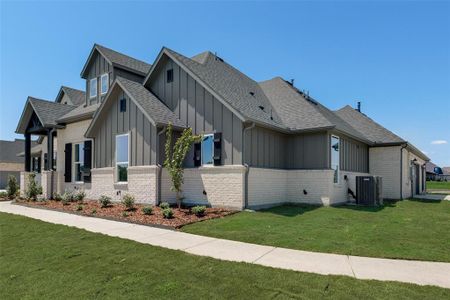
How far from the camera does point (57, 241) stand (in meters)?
8.09

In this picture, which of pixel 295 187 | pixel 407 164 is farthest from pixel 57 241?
pixel 407 164

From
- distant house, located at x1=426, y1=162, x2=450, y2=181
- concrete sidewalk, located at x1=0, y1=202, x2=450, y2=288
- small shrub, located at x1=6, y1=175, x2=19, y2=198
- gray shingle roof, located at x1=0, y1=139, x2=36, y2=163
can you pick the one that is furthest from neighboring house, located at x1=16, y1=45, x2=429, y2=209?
distant house, located at x1=426, y1=162, x2=450, y2=181

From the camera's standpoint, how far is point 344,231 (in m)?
9.21

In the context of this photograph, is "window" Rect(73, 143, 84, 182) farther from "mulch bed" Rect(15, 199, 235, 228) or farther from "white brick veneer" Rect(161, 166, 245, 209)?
"white brick veneer" Rect(161, 166, 245, 209)

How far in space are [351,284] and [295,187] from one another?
10.7 metres

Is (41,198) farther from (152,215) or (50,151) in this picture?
(152,215)

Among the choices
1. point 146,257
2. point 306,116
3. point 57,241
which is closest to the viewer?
point 146,257

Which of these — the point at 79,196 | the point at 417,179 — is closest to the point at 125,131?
the point at 79,196

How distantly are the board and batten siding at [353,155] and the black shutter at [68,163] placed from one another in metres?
15.3

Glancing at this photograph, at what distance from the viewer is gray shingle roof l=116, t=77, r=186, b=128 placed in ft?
46.3

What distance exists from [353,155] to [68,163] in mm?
16639

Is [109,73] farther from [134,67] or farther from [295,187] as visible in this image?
[295,187]

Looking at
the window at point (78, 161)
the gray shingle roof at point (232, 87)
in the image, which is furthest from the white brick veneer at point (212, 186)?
the window at point (78, 161)

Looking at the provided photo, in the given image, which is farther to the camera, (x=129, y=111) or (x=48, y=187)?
(x=48, y=187)
